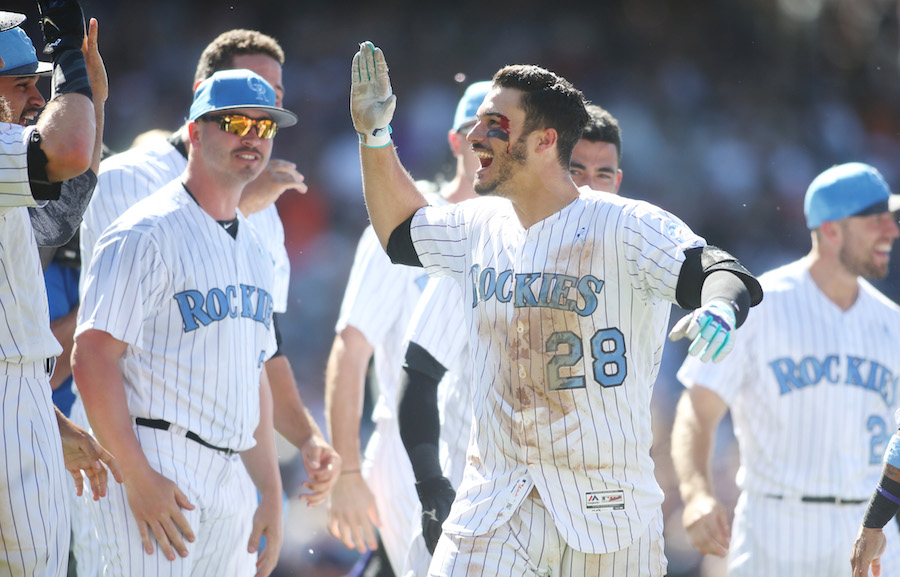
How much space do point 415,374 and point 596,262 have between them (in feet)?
3.92

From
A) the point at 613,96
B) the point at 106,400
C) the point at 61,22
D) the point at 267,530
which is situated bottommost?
the point at 267,530

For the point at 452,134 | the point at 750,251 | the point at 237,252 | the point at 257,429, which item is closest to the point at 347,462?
the point at 257,429

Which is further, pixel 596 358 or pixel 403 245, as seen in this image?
pixel 403 245

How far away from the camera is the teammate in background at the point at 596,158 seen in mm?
4590

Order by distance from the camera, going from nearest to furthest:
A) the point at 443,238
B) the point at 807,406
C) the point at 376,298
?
the point at 443,238
the point at 376,298
the point at 807,406

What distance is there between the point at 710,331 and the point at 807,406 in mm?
2737

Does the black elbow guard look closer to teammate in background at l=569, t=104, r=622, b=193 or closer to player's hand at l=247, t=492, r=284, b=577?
teammate in background at l=569, t=104, r=622, b=193

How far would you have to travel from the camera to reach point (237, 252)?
4109 mm

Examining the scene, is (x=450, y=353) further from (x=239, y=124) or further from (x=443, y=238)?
(x=239, y=124)

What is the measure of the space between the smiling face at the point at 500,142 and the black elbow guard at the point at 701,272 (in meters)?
0.68

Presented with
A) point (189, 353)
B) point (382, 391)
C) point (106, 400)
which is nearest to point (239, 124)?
point (189, 353)

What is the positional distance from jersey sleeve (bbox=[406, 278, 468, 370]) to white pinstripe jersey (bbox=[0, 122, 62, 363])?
57.2 inches

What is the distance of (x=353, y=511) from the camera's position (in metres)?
4.90

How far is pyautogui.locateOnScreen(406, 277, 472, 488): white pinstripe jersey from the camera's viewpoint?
13.8 feet
